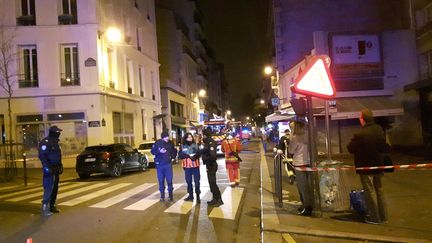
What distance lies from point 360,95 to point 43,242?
22093mm

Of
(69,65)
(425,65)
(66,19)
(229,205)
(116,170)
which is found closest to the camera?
(229,205)

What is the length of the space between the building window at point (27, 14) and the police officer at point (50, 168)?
1901 cm

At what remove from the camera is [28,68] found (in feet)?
93.6

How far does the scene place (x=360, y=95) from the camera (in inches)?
1077

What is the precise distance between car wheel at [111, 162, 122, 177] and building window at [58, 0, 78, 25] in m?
10.9

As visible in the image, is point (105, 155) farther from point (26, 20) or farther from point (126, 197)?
point (26, 20)

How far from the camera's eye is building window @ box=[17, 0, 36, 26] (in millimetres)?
28375

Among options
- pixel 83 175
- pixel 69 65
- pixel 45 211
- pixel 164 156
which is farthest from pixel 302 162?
pixel 69 65

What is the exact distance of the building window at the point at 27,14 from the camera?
2838cm

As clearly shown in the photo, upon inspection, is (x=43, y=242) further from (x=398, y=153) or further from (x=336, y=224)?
(x=398, y=153)

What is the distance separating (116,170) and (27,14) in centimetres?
1258

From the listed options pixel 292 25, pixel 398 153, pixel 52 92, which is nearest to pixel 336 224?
pixel 398 153

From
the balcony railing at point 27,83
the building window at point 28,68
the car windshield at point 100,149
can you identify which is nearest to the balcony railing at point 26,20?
the building window at point 28,68

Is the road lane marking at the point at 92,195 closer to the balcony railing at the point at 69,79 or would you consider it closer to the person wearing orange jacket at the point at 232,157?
the person wearing orange jacket at the point at 232,157
